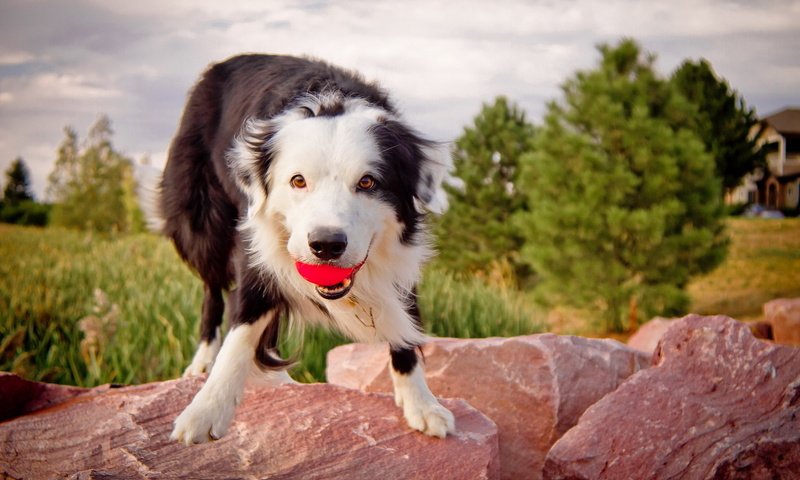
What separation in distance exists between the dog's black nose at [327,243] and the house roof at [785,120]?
32.0 feet

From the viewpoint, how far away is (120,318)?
17.7ft

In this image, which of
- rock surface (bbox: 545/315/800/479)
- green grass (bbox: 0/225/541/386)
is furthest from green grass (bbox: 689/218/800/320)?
rock surface (bbox: 545/315/800/479)

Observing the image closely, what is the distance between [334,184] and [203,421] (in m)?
1.04

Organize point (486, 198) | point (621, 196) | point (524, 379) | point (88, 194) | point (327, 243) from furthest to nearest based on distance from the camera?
point (88, 194), point (486, 198), point (621, 196), point (524, 379), point (327, 243)

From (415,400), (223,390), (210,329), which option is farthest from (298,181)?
(210,329)

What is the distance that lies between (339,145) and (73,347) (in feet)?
12.4

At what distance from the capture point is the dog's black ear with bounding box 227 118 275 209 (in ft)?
8.73

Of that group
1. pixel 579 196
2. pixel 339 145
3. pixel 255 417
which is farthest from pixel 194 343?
pixel 579 196

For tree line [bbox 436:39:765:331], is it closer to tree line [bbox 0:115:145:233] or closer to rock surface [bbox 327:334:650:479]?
rock surface [bbox 327:334:650:479]

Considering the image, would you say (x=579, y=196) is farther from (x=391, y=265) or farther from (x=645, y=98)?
(x=391, y=265)

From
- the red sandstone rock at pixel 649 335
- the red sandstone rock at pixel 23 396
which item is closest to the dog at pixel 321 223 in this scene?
the red sandstone rock at pixel 23 396

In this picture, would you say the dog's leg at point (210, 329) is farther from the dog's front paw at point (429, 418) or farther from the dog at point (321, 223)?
the dog's front paw at point (429, 418)

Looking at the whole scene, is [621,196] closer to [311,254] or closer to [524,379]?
[524,379]

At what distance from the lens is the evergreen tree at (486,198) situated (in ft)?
33.3
